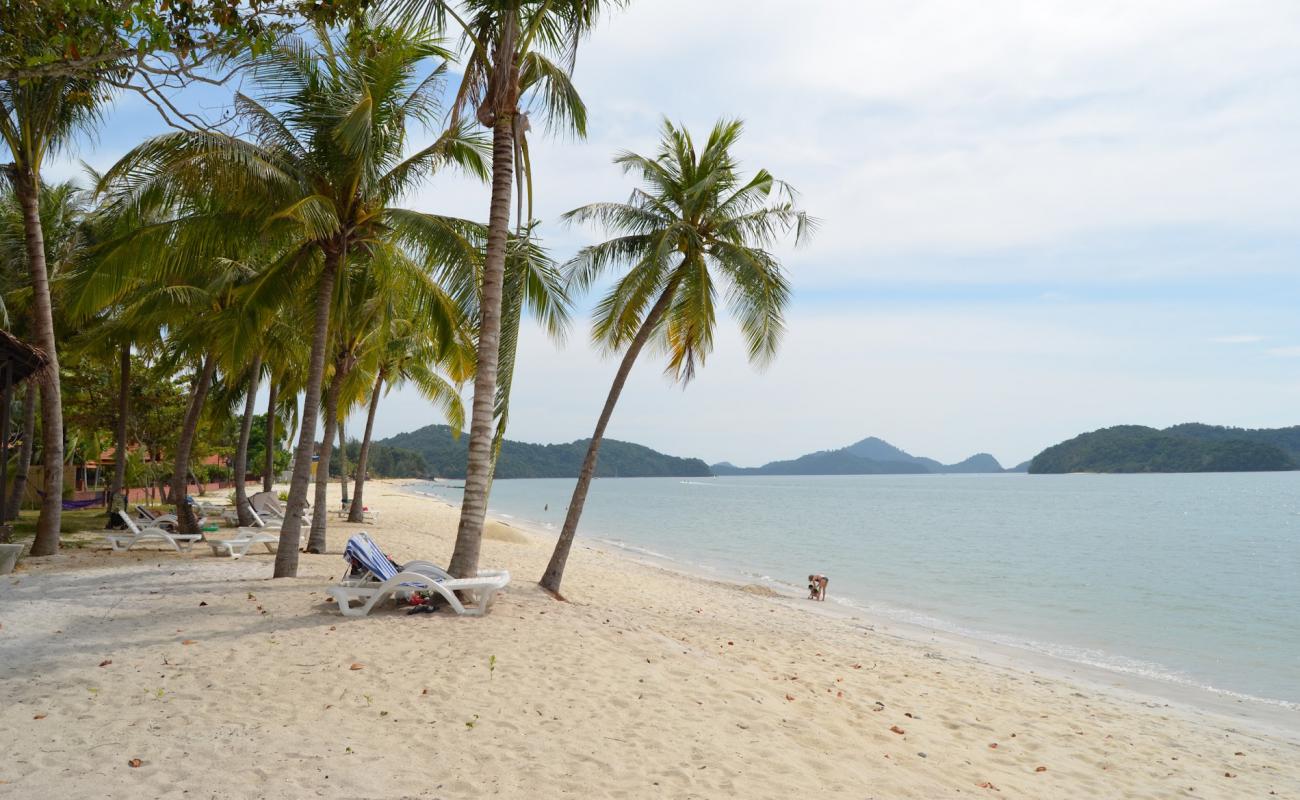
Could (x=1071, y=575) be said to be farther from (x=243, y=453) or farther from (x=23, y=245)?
(x=23, y=245)

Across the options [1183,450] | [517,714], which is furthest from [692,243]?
[1183,450]

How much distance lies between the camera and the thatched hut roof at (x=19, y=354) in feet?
34.6

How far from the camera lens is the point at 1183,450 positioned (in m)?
137

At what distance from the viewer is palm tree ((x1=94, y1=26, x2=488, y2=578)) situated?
378 inches

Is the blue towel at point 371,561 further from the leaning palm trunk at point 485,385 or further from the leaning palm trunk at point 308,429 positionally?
the leaning palm trunk at point 308,429

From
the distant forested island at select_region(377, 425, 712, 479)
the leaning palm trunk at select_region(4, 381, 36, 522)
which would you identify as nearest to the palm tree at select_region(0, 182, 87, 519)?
the leaning palm trunk at select_region(4, 381, 36, 522)

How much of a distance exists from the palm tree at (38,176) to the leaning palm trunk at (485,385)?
514cm

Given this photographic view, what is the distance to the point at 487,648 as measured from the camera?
689 cm

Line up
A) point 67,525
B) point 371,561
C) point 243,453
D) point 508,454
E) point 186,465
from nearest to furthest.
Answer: point 371,561 < point 186,465 < point 67,525 < point 243,453 < point 508,454

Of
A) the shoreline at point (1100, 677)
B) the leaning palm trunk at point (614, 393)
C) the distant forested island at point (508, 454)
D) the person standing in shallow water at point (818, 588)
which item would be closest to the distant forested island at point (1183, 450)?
the distant forested island at point (508, 454)

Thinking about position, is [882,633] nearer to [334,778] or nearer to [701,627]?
[701,627]

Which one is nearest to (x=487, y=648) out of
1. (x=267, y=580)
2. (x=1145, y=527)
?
Answer: (x=267, y=580)

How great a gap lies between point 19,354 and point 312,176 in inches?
185

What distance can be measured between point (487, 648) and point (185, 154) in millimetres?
6757
